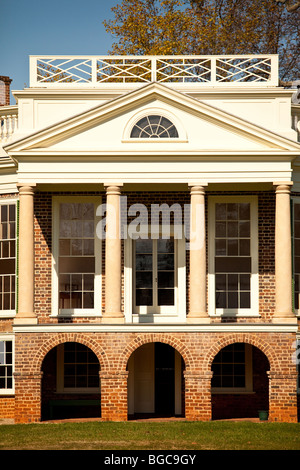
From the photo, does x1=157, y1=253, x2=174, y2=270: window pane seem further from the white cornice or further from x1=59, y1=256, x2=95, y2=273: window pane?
the white cornice

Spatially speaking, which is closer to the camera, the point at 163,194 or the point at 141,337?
the point at 141,337

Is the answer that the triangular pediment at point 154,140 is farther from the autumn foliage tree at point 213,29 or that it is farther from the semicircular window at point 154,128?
the autumn foliage tree at point 213,29

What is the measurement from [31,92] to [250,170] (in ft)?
22.7

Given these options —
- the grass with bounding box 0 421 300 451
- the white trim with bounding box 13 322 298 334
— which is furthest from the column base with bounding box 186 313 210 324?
the grass with bounding box 0 421 300 451

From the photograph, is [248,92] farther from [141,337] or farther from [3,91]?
[3,91]

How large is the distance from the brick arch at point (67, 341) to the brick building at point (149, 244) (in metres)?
0.06

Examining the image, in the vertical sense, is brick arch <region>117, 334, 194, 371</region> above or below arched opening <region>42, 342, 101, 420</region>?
above

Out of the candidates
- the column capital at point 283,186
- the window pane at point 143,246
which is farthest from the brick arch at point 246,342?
the column capital at point 283,186

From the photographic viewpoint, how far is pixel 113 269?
2542 cm

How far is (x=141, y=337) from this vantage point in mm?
25266

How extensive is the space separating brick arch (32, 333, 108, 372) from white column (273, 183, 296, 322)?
16.1ft

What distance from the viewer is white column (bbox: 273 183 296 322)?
25.5m

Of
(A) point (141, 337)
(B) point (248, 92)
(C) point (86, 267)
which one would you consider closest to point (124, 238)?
(C) point (86, 267)

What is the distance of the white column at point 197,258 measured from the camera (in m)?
25.5
